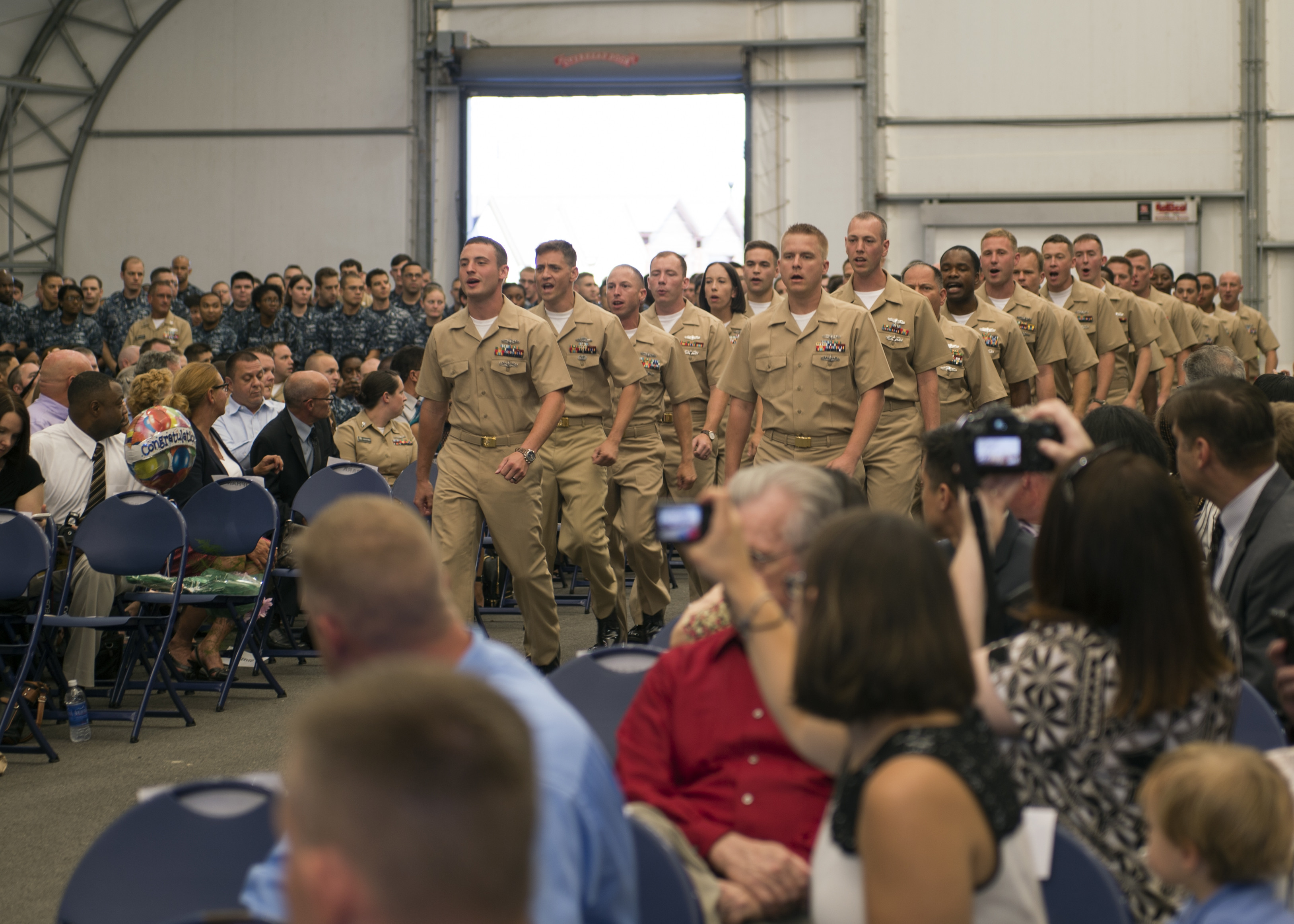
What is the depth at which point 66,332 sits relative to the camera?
10992 mm

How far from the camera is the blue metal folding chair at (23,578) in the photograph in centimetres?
449

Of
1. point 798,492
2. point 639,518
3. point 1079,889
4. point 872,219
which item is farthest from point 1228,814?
point 639,518

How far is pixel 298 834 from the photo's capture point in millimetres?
913

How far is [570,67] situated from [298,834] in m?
13.7

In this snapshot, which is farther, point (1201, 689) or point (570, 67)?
point (570, 67)

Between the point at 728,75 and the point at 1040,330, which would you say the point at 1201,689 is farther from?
the point at 728,75

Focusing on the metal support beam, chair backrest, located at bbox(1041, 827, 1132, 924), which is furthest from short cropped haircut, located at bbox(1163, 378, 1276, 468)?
the metal support beam

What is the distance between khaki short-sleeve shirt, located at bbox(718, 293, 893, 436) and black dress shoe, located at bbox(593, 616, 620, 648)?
4.41 ft

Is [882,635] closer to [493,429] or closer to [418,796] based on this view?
[418,796]

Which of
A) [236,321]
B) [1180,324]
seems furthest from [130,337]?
[1180,324]

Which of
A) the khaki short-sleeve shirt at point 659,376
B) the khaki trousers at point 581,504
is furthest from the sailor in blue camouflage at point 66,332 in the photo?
the khaki trousers at point 581,504

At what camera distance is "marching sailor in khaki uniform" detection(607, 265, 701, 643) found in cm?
657

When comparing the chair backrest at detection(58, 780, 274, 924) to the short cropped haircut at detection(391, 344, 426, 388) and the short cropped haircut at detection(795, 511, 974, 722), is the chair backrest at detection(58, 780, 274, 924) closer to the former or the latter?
the short cropped haircut at detection(795, 511, 974, 722)

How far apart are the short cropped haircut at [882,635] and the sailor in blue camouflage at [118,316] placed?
10.6 m
